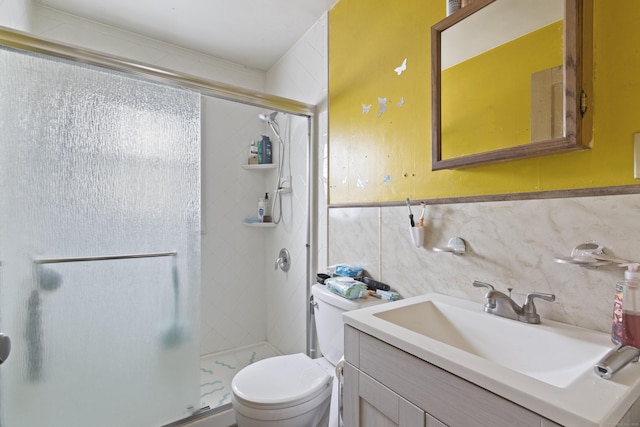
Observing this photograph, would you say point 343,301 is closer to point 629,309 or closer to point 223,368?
point 629,309

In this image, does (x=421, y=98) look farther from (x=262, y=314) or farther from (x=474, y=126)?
(x=262, y=314)

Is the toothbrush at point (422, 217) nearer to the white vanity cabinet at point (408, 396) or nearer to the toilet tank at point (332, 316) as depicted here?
the toilet tank at point (332, 316)

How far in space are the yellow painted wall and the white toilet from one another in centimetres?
55

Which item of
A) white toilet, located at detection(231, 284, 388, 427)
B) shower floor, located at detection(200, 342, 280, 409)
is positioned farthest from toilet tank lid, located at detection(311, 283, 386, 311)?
shower floor, located at detection(200, 342, 280, 409)

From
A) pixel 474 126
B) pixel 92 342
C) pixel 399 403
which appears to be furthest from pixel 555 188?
pixel 92 342

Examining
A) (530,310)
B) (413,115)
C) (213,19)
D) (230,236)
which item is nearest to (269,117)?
(213,19)

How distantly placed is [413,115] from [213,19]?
1449 millimetres

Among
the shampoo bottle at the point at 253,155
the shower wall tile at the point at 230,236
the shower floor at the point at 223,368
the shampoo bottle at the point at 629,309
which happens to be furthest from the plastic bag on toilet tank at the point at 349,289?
the shampoo bottle at the point at 253,155

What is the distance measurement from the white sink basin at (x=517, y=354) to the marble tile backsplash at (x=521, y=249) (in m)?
0.07

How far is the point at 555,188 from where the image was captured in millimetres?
776

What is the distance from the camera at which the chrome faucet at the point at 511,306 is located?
2.49 ft

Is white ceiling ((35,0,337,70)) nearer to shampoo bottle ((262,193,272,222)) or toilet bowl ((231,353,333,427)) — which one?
shampoo bottle ((262,193,272,222))

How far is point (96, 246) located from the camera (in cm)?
126

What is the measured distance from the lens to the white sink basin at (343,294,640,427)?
442 mm
